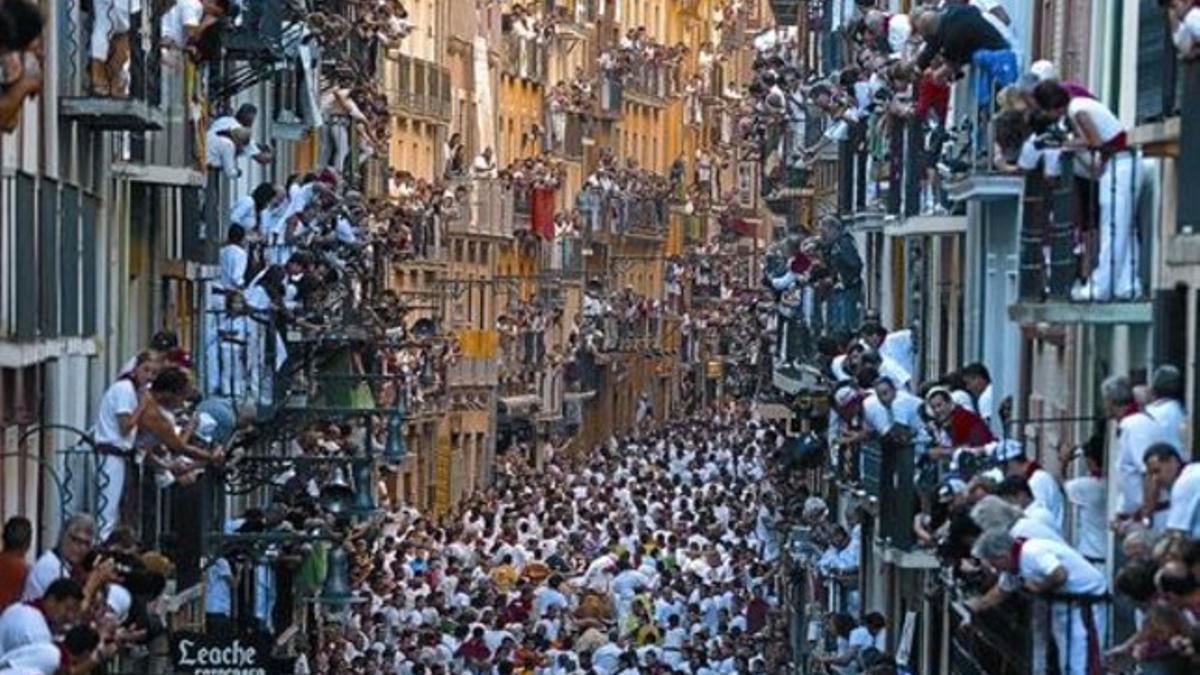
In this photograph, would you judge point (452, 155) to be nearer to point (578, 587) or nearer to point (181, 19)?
point (578, 587)

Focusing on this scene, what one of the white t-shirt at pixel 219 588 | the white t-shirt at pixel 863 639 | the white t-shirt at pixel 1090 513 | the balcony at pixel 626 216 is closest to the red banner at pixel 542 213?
the balcony at pixel 626 216

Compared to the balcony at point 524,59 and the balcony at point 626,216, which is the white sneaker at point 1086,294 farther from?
the balcony at point 626,216

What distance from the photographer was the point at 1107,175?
30.8 m

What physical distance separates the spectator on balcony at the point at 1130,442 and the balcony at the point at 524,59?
7983 cm

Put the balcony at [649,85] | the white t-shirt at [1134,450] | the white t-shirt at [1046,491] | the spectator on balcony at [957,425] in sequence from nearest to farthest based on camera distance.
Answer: the white t-shirt at [1134,450]
the white t-shirt at [1046,491]
the spectator on balcony at [957,425]
the balcony at [649,85]

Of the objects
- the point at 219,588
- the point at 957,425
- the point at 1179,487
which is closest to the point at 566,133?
the point at 219,588

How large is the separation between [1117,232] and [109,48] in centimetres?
790

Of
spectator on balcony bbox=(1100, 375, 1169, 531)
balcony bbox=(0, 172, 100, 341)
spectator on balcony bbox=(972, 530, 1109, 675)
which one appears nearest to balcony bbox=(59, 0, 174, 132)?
balcony bbox=(0, 172, 100, 341)

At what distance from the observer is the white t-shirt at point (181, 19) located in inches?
1538

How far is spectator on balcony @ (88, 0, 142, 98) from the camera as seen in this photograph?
114ft

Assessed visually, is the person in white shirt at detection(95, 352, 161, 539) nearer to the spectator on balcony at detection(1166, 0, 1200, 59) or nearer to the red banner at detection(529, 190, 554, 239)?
the spectator on balcony at detection(1166, 0, 1200, 59)

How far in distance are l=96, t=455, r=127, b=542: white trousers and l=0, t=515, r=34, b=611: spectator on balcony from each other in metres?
5.69

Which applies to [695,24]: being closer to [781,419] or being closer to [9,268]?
[781,419]

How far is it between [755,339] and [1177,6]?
6056cm
